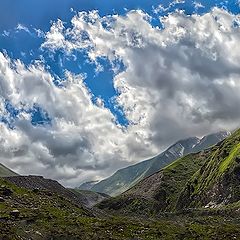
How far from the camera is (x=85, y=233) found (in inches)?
4464

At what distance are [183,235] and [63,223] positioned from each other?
38.1 meters

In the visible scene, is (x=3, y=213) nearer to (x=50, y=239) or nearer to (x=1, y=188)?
(x=50, y=239)

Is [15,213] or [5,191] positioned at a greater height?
[5,191]

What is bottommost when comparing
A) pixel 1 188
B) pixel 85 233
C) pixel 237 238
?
pixel 237 238

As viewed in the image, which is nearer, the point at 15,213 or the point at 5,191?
the point at 15,213

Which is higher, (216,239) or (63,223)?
(63,223)

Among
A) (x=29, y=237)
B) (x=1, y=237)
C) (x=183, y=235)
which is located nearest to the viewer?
(x=1, y=237)

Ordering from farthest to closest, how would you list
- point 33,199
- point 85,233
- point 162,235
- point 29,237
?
point 33,199
point 162,235
point 85,233
point 29,237

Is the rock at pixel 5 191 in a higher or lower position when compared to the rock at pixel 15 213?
higher

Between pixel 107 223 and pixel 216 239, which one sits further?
pixel 107 223

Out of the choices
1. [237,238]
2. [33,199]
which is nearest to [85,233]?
[237,238]

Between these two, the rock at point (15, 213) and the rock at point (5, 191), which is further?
the rock at point (5, 191)

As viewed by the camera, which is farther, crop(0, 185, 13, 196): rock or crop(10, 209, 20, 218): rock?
crop(0, 185, 13, 196): rock

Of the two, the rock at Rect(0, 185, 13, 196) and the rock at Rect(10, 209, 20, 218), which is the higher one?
the rock at Rect(0, 185, 13, 196)
